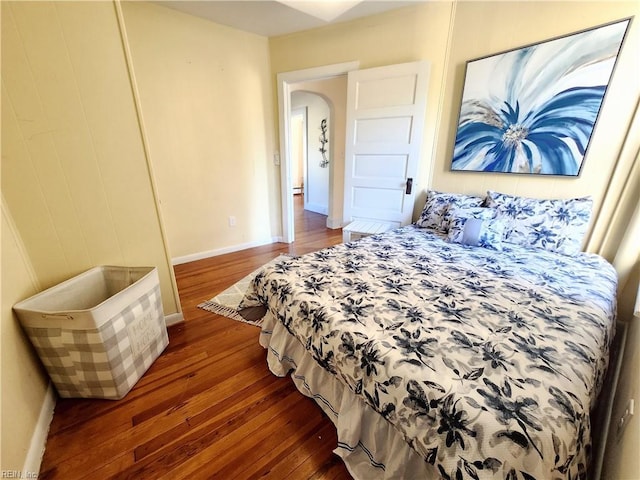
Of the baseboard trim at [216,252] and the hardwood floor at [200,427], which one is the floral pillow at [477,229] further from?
the baseboard trim at [216,252]

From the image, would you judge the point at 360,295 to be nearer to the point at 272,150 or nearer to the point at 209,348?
Result: the point at 209,348

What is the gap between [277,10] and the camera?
246 centimetres

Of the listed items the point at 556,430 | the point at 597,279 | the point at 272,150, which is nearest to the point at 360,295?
the point at 556,430

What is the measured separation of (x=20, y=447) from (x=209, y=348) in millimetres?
858

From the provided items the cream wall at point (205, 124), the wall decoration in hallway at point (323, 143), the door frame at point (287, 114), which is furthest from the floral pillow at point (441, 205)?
the wall decoration in hallway at point (323, 143)

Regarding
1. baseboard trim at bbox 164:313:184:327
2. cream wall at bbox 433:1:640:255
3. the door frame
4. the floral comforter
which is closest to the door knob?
cream wall at bbox 433:1:640:255

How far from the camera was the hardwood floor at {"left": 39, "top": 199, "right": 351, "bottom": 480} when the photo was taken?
3.50 feet

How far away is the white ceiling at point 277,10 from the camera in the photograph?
234cm

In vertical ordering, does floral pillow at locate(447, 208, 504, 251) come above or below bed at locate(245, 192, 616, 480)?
above

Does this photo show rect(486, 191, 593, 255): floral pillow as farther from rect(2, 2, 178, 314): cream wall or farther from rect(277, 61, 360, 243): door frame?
rect(2, 2, 178, 314): cream wall

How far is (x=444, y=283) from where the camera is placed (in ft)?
4.50

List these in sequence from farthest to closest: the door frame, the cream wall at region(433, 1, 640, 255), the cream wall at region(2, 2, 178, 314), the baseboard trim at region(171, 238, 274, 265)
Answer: the baseboard trim at region(171, 238, 274, 265) → the door frame → the cream wall at region(433, 1, 640, 255) → the cream wall at region(2, 2, 178, 314)

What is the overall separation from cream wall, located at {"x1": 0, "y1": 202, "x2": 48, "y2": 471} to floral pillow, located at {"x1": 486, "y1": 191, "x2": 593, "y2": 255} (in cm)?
293

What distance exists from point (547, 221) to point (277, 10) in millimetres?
3025
